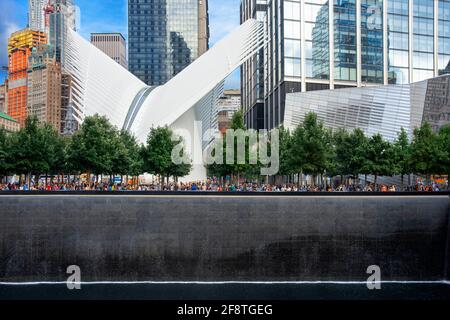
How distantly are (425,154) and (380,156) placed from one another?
3831mm

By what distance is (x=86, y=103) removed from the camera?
58.6 metres

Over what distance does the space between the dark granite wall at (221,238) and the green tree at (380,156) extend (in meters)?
17.0

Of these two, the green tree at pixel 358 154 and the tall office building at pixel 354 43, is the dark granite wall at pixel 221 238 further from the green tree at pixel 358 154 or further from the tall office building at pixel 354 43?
the tall office building at pixel 354 43

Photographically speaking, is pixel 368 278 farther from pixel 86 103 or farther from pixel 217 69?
pixel 86 103

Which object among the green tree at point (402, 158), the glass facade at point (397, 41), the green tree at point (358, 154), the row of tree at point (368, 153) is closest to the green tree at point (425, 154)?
the row of tree at point (368, 153)

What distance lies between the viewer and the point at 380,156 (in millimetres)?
46406

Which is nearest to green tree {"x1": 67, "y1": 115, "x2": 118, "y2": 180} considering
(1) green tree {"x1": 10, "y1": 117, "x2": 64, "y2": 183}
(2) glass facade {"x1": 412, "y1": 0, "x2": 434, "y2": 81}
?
(1) green tree {"x1": 10, "y1": 117, "x2": 64, "y2": 183}

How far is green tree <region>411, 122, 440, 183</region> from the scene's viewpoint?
44.0 metres

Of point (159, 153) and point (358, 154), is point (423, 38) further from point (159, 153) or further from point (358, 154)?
point (159, 153)

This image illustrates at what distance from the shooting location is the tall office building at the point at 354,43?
8469 centimetres

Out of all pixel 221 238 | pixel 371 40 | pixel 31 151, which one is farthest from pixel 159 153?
pixel 371 40

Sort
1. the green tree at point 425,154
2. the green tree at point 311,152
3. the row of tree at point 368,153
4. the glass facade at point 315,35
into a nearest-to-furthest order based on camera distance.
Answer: the green tree at point 425,154 → the row of tree at point 368,153 → the green tree at point 311,152 → the glass facade at point 315,35

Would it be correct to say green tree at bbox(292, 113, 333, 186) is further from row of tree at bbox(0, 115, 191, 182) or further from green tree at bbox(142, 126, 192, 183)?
row of tree at bbox(0, 115, 191, 182)
